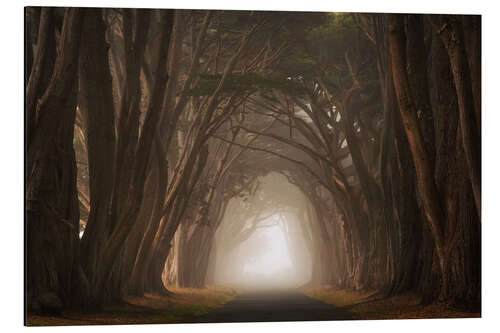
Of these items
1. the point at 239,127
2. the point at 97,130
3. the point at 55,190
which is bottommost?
the point at 55,190

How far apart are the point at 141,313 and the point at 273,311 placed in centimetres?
189

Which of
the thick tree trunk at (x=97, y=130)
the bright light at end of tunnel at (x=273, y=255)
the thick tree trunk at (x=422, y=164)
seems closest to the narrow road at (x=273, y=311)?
the thick tree trunk at (x=422, y=164)

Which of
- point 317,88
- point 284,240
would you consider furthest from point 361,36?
point 284,240

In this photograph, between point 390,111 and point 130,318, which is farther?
point 390,111

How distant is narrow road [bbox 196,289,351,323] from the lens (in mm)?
9859

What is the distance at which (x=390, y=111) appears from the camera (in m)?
11.1

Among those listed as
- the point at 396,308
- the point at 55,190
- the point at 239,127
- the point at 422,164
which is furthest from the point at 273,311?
the point at 239,127

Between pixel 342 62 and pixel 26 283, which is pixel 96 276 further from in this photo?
pixel 342 62

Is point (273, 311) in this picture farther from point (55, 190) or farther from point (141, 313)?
point (55, 190)

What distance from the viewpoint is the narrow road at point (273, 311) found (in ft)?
32.3

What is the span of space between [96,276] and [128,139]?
6.57 feet

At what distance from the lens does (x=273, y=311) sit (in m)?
10.1

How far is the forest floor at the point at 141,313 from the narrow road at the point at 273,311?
28 centimetres

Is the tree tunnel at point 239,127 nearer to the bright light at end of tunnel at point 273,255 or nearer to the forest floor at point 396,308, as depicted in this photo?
the forest floor at point 396,308
